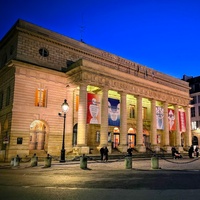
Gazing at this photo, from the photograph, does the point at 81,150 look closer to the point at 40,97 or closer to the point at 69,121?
the point at 69,121

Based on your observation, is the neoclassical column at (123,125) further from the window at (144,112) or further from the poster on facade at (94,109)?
the window at (144,112)

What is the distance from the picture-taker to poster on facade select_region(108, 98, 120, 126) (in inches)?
1246

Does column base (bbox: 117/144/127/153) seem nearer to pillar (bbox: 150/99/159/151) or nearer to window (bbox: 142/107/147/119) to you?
pillar (bbox: 150/99/159/151)

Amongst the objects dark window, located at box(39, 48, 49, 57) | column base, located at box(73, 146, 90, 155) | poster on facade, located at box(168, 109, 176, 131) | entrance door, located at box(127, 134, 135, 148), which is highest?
dark window, located at box(39, 48, 49, 57)

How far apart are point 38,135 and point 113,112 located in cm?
1035

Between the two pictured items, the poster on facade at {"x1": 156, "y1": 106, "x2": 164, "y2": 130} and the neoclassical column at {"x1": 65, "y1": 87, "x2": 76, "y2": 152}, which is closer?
the neoclassical column at {"x1": 65, "y1": 87, "x2": 76, "y2": 152}

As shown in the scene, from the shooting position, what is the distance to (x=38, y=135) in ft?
95.6

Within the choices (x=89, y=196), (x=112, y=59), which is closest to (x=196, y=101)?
(x=112, y=59)

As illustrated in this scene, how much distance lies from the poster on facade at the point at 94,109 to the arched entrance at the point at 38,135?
5.90 meters

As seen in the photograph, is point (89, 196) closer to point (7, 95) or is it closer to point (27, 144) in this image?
point (27, 144)

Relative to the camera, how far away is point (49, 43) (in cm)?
3188

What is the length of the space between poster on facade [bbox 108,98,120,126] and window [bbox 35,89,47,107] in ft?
28.5

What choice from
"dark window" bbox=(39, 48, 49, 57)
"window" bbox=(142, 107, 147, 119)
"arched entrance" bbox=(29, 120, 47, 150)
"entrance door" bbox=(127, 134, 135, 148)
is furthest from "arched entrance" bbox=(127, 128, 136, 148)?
"dark window" bbox=(39, 48, 49, 57)

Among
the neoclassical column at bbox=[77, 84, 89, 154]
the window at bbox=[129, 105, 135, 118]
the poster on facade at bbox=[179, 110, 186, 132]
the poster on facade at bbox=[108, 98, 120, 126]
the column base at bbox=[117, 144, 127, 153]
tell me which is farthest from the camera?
the poster on facade at bbox=[179, 110, 186, 132]
